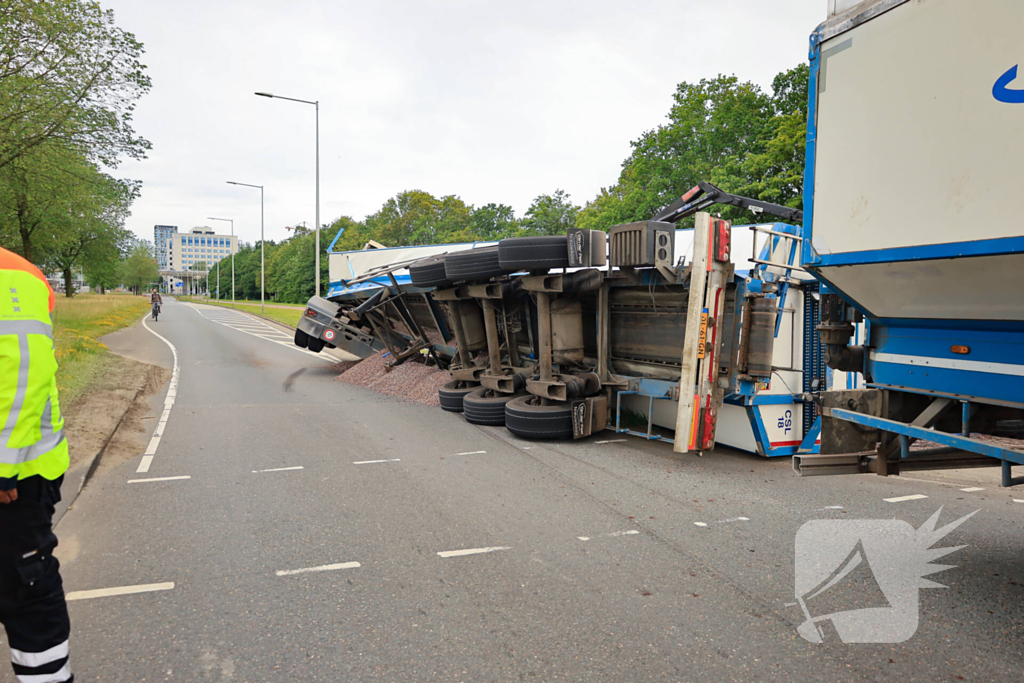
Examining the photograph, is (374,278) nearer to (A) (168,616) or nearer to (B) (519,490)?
(B) (519,490)

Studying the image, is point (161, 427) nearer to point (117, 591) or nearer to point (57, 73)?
point (117, 591)

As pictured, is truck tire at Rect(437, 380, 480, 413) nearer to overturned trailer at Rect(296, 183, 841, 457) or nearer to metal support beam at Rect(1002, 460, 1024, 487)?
overturned trailer at Rect(296, 183, 841, 457)

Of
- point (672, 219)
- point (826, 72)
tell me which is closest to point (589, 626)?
point (826, 72)

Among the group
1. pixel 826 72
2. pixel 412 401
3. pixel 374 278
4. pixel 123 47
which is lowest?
pixel 412 401

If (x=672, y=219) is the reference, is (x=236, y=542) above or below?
below

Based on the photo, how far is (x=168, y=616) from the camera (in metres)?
3.34

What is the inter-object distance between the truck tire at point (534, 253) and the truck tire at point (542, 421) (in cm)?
170

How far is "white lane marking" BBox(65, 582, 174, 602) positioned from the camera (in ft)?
11.7

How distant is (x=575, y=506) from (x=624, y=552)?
100 centimetres

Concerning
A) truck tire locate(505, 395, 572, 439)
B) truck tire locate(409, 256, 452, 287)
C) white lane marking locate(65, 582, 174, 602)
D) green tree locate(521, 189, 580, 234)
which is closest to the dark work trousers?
white lane marking locate(65, 582, 174, 602)

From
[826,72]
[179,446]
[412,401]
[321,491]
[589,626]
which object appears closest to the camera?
[589,626]

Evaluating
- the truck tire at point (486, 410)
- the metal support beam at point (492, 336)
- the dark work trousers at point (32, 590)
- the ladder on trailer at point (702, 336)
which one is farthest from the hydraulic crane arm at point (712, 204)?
the dark work trousers at point (32, 590)

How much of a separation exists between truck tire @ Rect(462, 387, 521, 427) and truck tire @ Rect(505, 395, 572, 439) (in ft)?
2.59

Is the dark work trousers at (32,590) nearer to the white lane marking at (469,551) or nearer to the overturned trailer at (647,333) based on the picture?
the white lane marking at (469,551)
